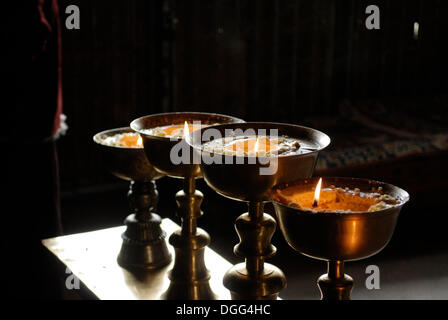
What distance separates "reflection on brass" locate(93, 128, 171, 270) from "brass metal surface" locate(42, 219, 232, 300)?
32 mm

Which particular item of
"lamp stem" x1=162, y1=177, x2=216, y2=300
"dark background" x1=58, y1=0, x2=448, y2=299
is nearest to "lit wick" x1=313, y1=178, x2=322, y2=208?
"lamp stem" x1=162, y1=177, x2=216, y2=300

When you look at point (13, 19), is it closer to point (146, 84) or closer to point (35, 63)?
point (35, 63)

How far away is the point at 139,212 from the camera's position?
1.76 metres

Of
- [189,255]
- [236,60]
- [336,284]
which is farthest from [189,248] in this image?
[236,60]

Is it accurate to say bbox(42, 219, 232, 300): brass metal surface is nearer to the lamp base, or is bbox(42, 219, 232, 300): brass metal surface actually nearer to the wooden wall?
the lamp base

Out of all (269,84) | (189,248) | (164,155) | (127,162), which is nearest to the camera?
(164,155)

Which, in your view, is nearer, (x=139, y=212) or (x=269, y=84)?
(x=139, y=212)

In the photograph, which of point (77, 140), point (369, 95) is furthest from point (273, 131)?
point (369, 95)

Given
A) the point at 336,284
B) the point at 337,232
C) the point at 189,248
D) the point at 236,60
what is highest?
the point at 236,60

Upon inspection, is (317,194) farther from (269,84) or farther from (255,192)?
(269,84)

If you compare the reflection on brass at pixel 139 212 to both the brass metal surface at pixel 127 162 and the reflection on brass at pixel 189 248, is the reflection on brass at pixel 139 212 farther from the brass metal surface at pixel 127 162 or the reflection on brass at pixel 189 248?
the reflection on brass at pixel 189 248

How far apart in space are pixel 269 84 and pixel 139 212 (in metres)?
2.90

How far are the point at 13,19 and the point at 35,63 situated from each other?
174 mm

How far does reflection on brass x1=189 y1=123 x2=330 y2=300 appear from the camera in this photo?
1.12m
